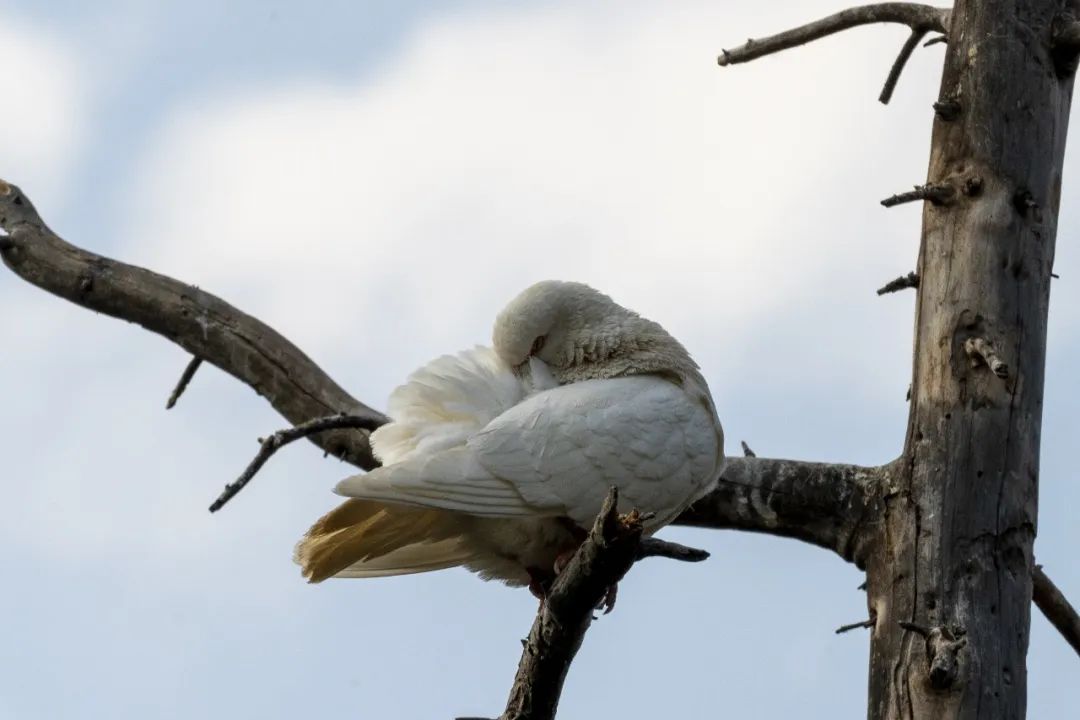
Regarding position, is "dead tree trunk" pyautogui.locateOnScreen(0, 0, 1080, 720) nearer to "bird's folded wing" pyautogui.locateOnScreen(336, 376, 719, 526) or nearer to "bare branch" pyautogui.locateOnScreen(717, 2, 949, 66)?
"bare branch" pyautogui.locateOnScreen(717, 2, 949, 66)

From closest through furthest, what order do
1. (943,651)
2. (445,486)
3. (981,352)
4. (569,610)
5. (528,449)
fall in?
(569,610), (445,486), (528,449), (943,651), (981,352)

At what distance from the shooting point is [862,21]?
6.26 metres

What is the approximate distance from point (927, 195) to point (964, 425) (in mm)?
831

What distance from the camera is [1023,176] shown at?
18.9 feet

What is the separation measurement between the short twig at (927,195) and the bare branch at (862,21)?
0.77m

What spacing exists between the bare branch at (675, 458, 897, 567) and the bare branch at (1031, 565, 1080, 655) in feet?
2.49

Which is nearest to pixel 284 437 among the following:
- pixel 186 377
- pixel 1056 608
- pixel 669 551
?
pixel 186 377

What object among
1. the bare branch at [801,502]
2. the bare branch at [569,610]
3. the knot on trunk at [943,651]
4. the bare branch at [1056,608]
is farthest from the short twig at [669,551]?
the bare branch at [1056,608]

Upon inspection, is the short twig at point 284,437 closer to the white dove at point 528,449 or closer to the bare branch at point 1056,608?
the white dove at point 528,449

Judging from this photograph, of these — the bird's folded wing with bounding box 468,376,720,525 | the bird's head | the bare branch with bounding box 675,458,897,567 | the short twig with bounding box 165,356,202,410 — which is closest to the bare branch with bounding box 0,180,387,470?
the short twig with bounding box 165,356,202,410

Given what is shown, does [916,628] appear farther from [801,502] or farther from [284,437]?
[284,437]

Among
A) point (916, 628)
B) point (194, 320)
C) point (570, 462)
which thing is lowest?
point (916, 628)

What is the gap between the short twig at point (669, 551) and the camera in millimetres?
4176

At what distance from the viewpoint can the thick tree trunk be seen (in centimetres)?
524
